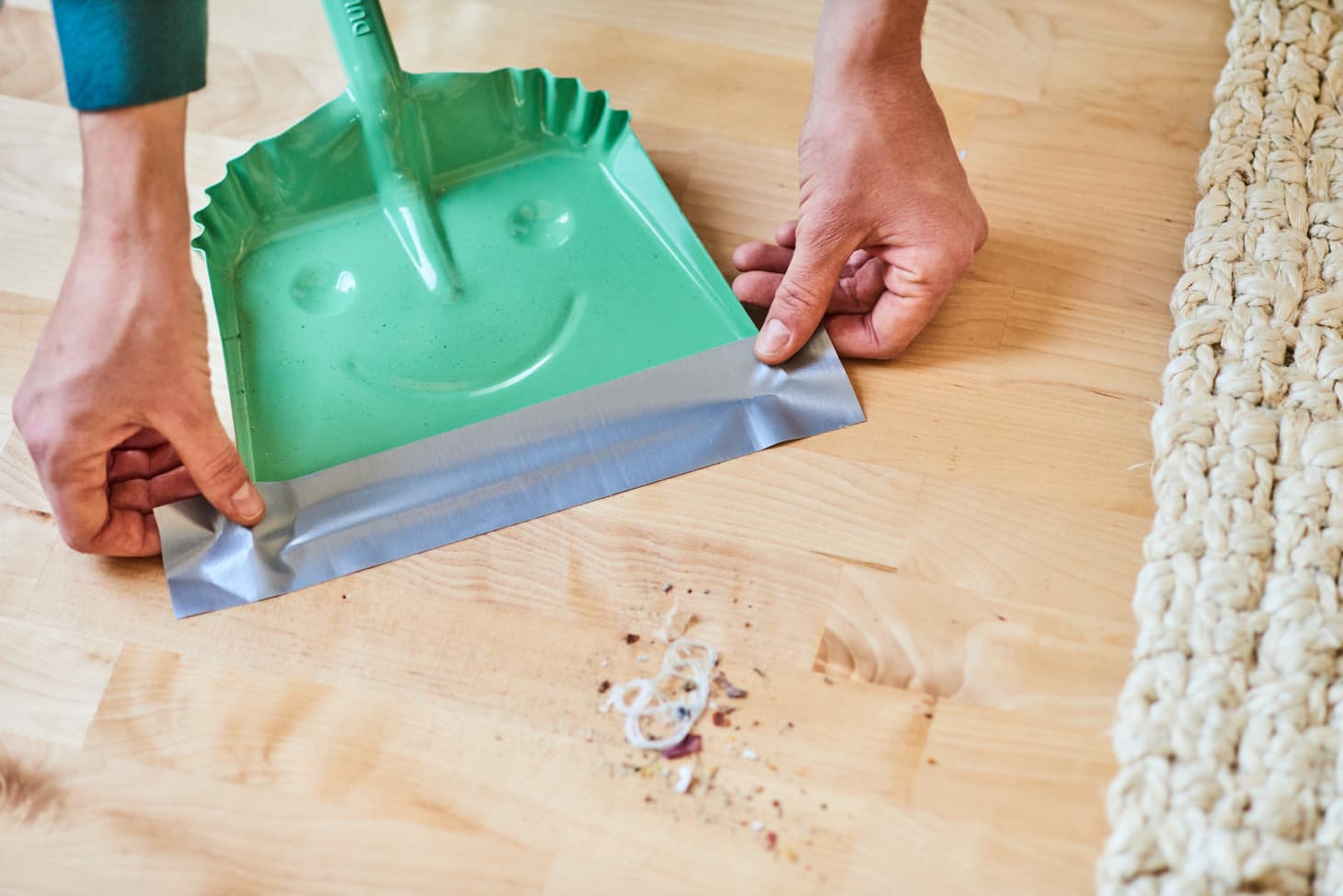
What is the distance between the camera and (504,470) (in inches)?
29.6

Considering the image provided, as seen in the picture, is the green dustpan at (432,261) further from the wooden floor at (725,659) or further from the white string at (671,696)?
the white string at (671,696)

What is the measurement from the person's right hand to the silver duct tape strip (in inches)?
2.4

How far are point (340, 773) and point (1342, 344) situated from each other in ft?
2.22

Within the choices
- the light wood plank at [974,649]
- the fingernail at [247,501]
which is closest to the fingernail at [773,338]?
the light wood plank at [974,649]

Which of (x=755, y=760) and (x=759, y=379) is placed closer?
(x=755, y=760)

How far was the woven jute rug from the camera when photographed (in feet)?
2.01

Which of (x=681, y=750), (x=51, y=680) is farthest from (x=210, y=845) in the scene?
(x=681, y=750)

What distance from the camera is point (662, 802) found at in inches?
26.0

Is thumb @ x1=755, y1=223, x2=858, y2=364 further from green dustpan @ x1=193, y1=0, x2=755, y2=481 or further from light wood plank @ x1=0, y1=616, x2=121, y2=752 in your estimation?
light wood plank @ x1=0, y1=616, x2=121, y2=752

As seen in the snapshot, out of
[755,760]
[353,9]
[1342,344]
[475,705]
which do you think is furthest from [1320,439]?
[353,9]

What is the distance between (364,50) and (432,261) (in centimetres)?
16

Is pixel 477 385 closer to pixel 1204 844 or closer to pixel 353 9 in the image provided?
pixel 353 9

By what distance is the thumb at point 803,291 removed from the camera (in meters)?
0.76

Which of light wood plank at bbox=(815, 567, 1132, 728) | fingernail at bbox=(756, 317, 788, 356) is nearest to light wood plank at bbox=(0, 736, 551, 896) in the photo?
light wood plank at bbox=(815, 567, 1132, 728)
